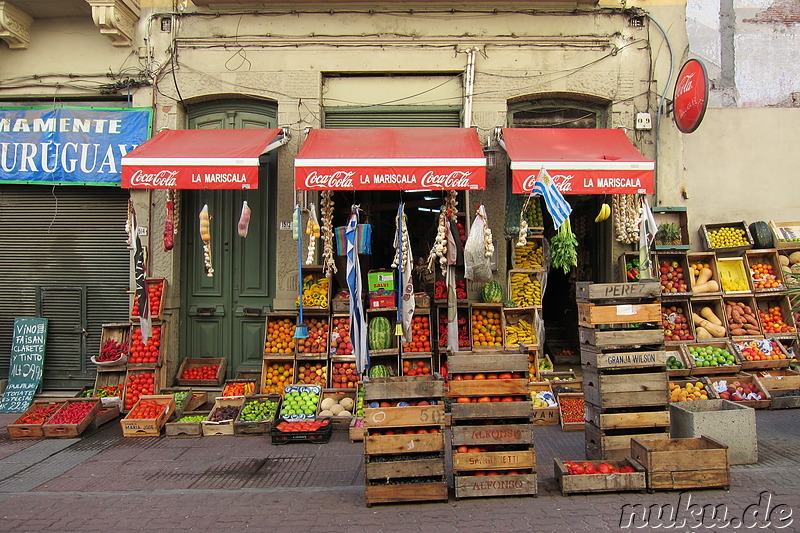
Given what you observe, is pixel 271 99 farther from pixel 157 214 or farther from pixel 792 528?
pixel 792 528

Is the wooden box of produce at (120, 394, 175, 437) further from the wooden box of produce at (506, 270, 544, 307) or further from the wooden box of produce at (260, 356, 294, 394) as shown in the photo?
the wooden box of produce at (506, 270, 544, 307)

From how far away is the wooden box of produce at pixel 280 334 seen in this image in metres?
8.09

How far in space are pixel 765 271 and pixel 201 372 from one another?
9.51 meters

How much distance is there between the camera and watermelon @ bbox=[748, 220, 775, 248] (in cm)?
862

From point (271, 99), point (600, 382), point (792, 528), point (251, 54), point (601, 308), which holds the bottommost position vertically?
point (792, 528)

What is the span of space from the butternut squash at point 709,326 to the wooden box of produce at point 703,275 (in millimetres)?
377

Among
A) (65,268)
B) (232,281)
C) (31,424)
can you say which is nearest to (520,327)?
(232,281)

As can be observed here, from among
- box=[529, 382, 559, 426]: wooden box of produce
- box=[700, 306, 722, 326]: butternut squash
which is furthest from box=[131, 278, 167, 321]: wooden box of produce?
box=[700, 306, 722, 326]: butternut squash

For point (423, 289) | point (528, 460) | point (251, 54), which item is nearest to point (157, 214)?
point (251, 54)

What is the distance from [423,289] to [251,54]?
4.90m

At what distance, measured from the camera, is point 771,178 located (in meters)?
8.94

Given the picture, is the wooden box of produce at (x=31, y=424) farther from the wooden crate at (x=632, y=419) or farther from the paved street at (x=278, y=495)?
the wooden crate at (x=632, y=419)

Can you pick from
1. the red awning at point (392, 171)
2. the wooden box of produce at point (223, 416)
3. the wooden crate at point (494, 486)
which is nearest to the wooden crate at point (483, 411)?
the wooden crate at point (494, 486)

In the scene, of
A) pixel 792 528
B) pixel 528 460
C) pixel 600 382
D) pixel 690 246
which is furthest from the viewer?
pixel 690 246
